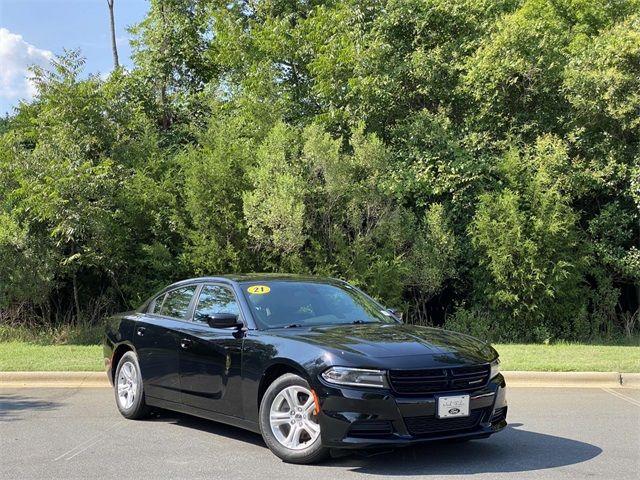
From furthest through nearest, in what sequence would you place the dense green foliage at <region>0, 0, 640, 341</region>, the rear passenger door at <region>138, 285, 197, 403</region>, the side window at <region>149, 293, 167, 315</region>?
the dense green foliage at <region>0, 0, 640, 341</region>, the side window at <region>149, 293, 167, 315</region>, the rear passenger door at <region>138, 285, 197, 403</region>

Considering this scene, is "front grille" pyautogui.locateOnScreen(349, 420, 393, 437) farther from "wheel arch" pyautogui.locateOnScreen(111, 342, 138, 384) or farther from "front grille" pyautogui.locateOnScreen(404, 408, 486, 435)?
"wheel arch" pyautogui.locateOnScreen(111, 342, 138, 384)

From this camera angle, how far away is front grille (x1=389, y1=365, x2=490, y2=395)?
528 cm

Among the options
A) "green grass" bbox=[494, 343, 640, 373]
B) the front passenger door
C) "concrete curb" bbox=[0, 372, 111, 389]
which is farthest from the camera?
Result: "green grass" bbox=[494, 343, 640, 373]

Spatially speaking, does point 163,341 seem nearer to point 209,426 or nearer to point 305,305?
point 209,426

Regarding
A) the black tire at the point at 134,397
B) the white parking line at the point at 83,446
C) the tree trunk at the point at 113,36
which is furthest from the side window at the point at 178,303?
the tree trunk at the point at 113,36

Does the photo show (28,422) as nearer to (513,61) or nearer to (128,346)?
(128,346)

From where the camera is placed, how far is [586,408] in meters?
8.16

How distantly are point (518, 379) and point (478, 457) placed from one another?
4.38 metres

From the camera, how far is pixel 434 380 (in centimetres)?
538

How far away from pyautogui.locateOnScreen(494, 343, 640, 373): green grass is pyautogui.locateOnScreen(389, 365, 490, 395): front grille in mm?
4891

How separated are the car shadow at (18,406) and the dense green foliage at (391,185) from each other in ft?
18.1

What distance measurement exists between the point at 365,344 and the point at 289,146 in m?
9.97

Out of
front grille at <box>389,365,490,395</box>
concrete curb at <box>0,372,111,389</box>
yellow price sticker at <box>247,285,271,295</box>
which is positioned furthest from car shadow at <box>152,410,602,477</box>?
concrete curb at <box>0,372,111,389</box>

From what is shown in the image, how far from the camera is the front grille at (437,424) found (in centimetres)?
527
